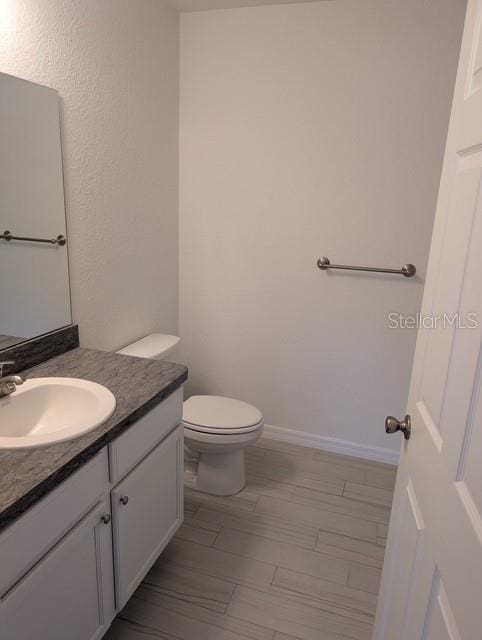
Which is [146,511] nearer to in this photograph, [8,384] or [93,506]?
[93,506]

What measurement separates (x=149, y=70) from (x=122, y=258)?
3.02ft

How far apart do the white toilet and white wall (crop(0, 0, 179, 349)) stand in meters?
0.17

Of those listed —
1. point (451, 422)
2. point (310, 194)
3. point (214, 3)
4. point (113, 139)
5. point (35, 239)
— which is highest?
point (214, 3)

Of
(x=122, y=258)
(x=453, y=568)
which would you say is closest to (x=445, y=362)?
(x=453, y=568)

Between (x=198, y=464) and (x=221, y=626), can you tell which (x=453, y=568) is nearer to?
(x=221, y=626)

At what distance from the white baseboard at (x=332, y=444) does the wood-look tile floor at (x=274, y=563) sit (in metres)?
0.12

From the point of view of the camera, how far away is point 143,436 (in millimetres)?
1424

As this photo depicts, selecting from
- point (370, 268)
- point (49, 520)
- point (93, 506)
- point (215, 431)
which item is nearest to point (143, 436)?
point (93, 506)

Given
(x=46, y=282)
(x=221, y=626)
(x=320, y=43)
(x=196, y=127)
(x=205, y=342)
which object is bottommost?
(x=221, y=626)

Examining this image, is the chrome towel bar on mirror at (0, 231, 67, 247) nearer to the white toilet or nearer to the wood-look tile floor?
the white toilet

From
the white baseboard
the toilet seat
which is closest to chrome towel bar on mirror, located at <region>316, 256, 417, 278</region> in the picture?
the toilet seat

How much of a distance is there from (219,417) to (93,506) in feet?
3.26

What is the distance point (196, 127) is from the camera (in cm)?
252

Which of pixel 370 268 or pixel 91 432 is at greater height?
pixel 370 268
